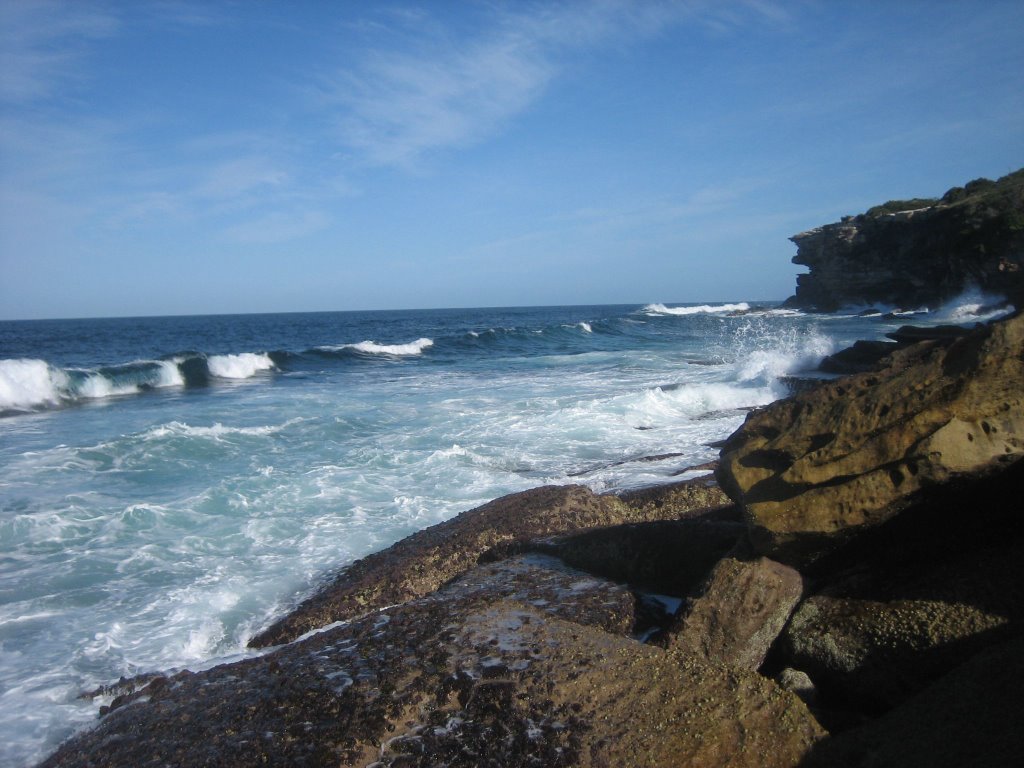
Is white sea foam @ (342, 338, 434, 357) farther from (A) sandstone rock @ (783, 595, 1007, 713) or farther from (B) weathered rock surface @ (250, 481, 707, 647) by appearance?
(A) sandstone rock @ (783, 595, 1007, 713)

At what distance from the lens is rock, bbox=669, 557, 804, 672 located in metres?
3.34

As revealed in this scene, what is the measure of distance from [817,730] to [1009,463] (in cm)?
144

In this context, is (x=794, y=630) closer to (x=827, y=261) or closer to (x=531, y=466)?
(x=531, y=466)

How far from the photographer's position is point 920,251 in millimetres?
42625

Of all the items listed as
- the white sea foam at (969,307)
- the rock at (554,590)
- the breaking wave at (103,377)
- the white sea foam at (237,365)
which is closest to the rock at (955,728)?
the rock at (554,590)

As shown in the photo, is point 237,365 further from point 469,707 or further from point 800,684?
point 800,684

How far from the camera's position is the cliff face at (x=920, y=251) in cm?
3456

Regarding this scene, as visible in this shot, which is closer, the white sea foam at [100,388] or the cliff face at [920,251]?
the white sea foam at [100,388]

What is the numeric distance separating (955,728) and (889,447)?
1245 millimetres

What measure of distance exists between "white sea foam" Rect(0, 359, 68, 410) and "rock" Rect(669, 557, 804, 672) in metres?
19.4

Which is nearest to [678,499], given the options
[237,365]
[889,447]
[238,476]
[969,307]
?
[889,447]

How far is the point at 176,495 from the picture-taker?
8.84 meters

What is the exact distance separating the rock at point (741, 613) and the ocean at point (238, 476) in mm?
3117

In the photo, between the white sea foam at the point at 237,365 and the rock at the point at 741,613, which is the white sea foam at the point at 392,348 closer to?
the white sea foam at the point at 237,365
